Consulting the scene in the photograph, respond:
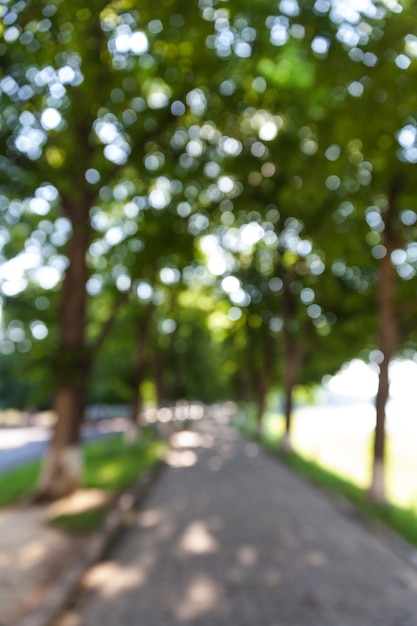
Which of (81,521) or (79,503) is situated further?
(79,503)

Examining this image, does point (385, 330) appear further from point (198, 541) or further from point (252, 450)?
point (252, 450)

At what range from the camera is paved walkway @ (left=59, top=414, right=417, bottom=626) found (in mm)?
7016

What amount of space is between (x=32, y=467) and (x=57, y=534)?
13024 mm

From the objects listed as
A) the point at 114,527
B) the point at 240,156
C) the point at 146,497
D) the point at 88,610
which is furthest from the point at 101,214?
the point at 88,610

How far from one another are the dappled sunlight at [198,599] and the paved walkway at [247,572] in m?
0.01

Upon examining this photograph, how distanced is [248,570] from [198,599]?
4.86 ft

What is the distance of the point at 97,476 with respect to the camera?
19.9m

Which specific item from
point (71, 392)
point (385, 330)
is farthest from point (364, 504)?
point (71, 392)

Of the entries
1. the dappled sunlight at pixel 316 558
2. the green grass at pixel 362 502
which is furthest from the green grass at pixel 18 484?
the dappled sunlight at pixel 316 558

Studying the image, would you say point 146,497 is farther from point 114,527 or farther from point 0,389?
point 0,389

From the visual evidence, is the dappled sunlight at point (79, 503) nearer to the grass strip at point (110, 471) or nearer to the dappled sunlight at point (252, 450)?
the grass strip at point (110, 471)

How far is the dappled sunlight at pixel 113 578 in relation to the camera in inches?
319

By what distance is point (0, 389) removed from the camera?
6794cm

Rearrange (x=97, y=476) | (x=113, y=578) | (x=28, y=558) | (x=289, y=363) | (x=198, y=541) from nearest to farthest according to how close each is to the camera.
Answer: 1. (x=113, y=578)
2. (x=28, y=558)
3. (x=198, y=541)
4. (x=97, y=476)
5. (x=289, y=363)
